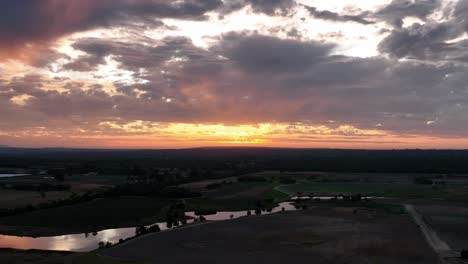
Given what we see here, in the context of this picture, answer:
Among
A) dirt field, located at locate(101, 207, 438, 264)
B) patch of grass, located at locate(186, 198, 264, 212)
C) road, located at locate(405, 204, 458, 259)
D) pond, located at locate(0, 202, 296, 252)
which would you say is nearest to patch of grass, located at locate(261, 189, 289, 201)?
patch of grass, located at locate(186, 198, 264, 212)

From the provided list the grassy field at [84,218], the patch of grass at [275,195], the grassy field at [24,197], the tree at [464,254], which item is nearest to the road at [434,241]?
the tree at [464,254]

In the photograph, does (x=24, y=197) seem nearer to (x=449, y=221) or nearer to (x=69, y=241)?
(x=69, y=241)

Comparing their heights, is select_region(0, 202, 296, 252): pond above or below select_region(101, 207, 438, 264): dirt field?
below

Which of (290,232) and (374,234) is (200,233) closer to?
(290,232)

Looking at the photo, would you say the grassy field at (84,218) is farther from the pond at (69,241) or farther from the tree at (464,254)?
the tree at (464,254)

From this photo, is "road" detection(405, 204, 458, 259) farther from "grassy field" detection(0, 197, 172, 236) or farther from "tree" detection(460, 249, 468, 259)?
"grassy field" detection(0, 197, 172, 236)

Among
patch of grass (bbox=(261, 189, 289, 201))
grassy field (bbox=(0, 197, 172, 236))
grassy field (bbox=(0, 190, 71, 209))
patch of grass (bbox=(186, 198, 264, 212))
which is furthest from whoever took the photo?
patch of grass (bbox=(261, 189, 289, 201))
